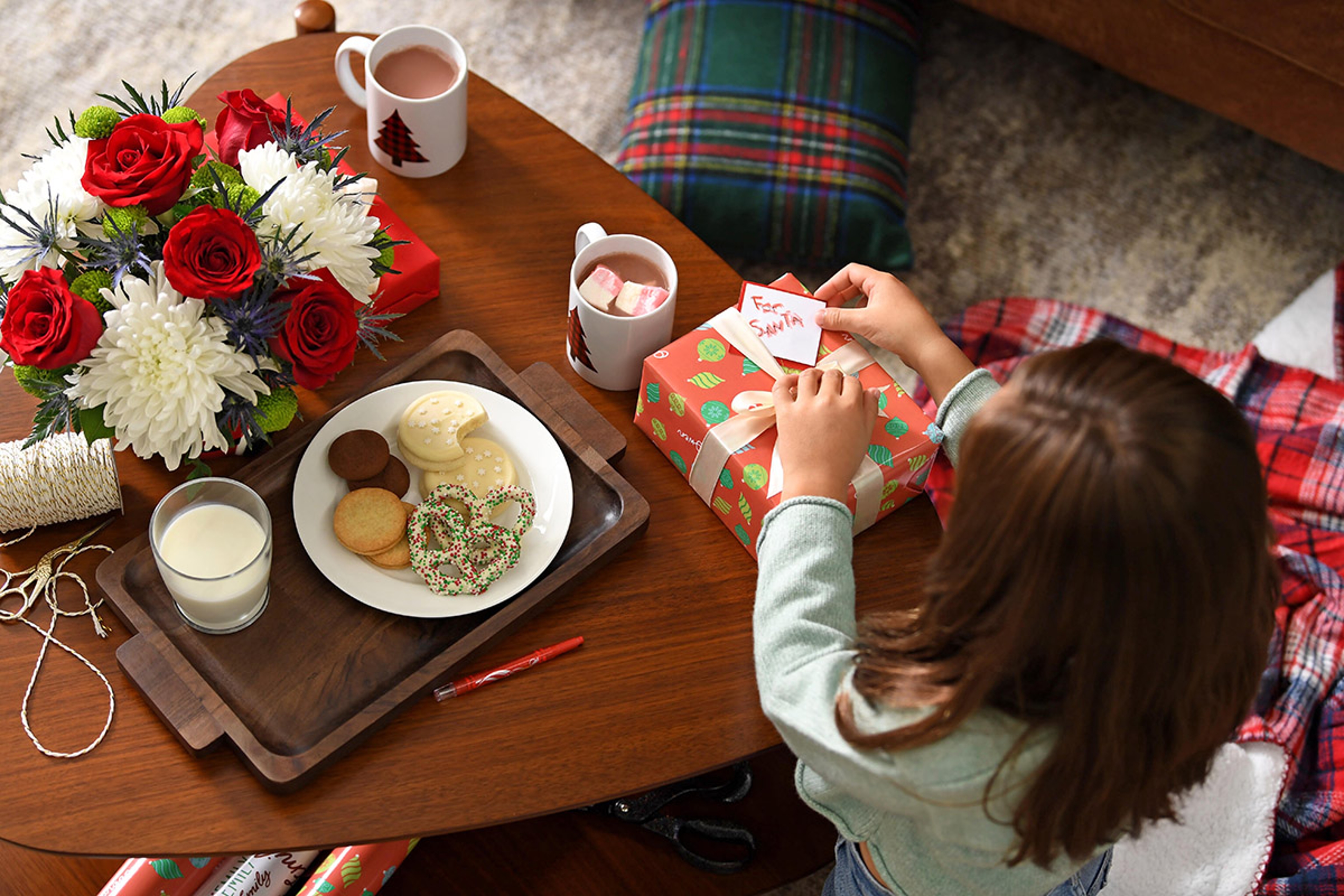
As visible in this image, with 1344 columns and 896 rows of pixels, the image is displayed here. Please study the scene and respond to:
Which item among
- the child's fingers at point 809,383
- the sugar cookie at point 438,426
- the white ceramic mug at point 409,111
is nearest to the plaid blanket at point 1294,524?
the child's fingers at point 809,383

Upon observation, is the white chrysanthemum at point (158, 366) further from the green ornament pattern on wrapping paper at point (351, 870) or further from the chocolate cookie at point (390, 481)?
the green ornament pattern on wrapping paper at point (351, 870)

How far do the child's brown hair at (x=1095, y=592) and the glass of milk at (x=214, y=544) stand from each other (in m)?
0.49

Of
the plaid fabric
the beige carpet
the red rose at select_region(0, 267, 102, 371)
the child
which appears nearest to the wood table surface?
the child

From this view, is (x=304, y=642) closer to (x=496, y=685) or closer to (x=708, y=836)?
(x=496, y=685)

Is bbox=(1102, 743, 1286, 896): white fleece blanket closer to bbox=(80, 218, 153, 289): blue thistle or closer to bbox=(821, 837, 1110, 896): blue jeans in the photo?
bbox=(821, 837, 1110, 896): blue jeans

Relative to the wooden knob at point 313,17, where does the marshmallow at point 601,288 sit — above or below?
below

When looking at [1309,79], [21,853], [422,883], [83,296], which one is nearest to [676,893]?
[422,883]

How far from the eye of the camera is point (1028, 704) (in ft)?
2.69

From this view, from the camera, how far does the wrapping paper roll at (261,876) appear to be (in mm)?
1134

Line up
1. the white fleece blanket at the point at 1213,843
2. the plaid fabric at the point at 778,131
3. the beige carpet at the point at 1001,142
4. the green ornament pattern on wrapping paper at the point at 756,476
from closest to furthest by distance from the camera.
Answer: the green ornament pattern on wrapping paper at the point at 756,476, the white fleece blanket at the point at 1213,843, the plaid fabric at the point at 778,131, the beige carpet at the point at 1001,142

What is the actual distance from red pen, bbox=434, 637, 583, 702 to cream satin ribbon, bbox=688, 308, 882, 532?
202mm

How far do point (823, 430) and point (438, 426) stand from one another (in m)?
Result: 0.36

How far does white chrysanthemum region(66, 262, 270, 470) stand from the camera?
871mm

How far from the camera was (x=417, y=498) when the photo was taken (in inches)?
42.9
